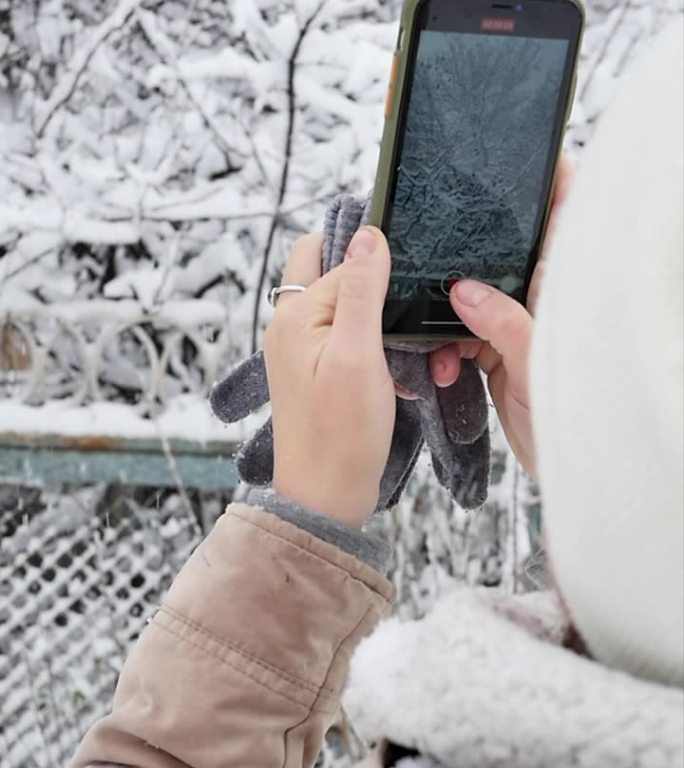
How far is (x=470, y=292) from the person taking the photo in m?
0.55

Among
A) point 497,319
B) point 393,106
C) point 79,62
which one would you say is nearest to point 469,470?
point 497,319

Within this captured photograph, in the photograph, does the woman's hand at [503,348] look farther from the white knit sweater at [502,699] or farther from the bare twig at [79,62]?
the bare twig at [79,62]

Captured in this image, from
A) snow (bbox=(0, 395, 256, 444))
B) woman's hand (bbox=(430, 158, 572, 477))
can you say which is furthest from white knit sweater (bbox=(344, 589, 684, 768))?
snow (bbox=(0, 395, 256, 444))

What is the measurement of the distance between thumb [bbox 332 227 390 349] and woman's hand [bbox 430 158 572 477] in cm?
8

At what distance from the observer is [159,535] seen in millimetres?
1487

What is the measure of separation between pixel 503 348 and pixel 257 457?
194 mm

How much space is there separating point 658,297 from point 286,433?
28cm

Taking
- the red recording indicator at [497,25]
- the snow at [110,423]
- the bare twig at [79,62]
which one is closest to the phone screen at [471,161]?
the red recording indicator at [497,25]

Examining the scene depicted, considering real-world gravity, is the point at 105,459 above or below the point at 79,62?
below

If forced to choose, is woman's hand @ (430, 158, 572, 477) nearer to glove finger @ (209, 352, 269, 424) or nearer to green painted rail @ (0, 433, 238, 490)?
glove finger @ (209, 352, 269, 424)

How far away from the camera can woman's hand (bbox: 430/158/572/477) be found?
1.75ft

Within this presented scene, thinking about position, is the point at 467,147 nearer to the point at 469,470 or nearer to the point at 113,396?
the point at 469,470

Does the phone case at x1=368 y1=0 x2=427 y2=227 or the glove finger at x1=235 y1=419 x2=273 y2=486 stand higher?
the phone case at x1=368 y1=0 x2=427 y2=227

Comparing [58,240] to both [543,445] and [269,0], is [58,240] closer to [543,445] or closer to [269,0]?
[269,0]
